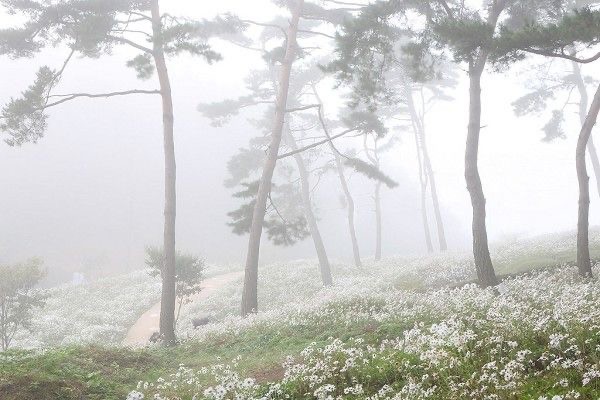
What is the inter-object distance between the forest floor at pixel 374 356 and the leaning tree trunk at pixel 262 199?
1.83 meters

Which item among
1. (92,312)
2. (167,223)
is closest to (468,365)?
(167,223)

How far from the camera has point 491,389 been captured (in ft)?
17.6

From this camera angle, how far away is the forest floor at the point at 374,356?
A: 5.75 meters

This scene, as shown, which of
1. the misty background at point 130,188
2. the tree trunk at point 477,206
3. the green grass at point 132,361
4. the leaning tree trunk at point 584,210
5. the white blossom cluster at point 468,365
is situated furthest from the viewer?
the misty background at point 130,188

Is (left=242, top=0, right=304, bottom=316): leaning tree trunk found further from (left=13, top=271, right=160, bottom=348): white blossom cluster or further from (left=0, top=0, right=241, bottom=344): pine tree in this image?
(left=13, top=271, right=160, bottom=348): white blossom cluster

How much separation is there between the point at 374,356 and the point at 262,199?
12.4 metres

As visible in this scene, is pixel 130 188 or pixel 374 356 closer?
pixel 374 356

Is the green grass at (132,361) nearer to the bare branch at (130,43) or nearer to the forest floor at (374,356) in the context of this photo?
the forest floor at (374,356)

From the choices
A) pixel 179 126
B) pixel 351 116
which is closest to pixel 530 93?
pixel 351 116

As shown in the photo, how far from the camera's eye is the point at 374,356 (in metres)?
6.82

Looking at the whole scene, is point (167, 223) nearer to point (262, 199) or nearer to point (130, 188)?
point (262, 199)

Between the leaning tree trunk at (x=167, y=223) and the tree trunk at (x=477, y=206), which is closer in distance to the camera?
the tree trunk at (x=477, y=206)

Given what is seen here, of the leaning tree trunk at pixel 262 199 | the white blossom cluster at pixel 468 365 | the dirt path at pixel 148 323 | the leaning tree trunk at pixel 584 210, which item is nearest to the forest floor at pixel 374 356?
the white blossom cluster at pixel 468 365

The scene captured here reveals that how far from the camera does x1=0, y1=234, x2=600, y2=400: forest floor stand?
226 inches
